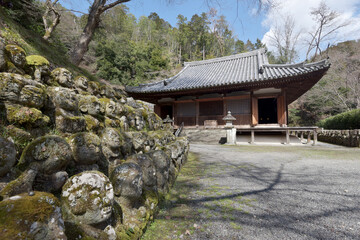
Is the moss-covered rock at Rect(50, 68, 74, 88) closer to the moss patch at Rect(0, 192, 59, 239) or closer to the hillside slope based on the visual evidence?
the moss patch at Rect(0, 192, 59, 239)

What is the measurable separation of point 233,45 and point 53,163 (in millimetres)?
46758

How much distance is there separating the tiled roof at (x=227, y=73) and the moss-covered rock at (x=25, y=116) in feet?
31.0

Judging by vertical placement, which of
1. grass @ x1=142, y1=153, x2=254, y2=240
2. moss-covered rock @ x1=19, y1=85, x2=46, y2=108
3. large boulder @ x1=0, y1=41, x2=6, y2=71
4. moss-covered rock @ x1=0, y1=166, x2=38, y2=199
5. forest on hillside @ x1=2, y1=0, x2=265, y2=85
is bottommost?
grass @ x1=142, y1=153, x2=254, y2=240

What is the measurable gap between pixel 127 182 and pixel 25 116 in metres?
1.16

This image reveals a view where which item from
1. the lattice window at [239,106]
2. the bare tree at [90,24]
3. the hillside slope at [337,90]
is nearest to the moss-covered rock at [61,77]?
the bare tree at [90,24]

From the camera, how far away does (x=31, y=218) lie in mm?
890

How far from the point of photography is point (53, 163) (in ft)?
4.52

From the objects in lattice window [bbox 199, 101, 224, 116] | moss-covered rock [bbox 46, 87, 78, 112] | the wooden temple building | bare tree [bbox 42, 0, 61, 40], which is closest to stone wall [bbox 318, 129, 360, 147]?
the wooden temple building

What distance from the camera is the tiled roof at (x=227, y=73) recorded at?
31.9 feet

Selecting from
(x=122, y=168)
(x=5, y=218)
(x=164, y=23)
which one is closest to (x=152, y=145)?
(x=122, y=168)

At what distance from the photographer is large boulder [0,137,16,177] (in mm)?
1118

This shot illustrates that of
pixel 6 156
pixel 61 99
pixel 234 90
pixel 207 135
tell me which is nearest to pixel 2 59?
pixel 61 99

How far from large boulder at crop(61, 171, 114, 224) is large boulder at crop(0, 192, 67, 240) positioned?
0.21m

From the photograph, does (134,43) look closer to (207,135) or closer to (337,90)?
(207,135)
